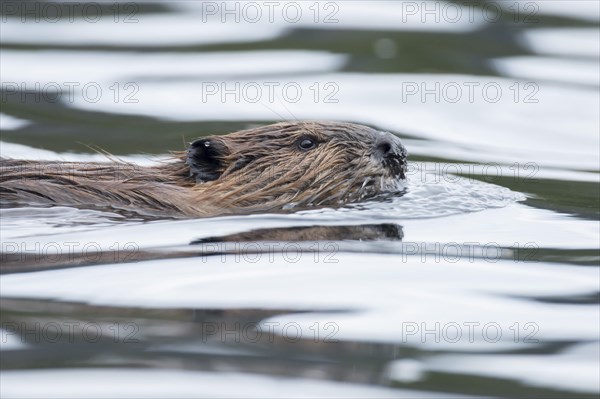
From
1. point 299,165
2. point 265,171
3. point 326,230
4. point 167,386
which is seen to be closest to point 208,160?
point 265,171

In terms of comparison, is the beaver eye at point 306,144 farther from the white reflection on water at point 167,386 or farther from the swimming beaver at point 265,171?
the white reflection on water at point 167,386

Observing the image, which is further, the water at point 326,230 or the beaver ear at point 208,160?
the beaver ear at point 208,160

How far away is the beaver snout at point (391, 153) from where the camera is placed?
6.74 m

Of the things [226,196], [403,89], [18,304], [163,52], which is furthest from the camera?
[163,52]

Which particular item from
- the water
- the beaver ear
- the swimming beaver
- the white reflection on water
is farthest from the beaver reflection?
the white reflection on water

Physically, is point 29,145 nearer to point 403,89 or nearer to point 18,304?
point 403,89

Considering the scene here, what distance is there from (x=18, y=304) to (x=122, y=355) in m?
0.73

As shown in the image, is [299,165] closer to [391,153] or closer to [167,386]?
[391,153]

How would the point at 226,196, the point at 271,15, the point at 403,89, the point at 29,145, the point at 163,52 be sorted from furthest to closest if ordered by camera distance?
the point at 271,15
the point at 163,52
the point at 403,89
the point at 29,145
the point at 226,196

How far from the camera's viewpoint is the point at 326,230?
6320 millimetres

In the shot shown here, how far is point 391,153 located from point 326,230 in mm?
673

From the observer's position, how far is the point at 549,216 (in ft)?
22.9

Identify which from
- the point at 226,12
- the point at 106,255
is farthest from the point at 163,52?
the point at 106,255

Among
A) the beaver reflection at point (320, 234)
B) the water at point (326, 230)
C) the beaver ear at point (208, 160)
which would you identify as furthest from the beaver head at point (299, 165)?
the beaver reflection at point (320, 234)
